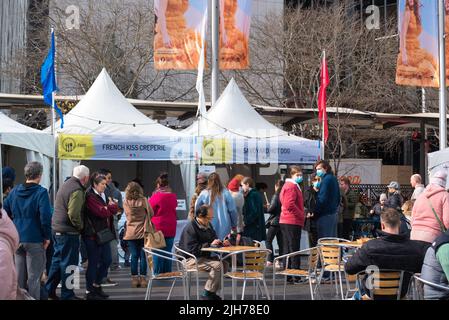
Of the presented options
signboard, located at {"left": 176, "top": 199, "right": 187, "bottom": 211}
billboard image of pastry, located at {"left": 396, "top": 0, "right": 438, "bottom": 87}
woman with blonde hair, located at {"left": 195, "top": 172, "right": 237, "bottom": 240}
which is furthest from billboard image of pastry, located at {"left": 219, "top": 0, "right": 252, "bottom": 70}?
woman with blonde hair, located at {"left": 195, "top": 172, "right": 237, "bottom": 240}

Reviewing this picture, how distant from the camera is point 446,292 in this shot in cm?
699

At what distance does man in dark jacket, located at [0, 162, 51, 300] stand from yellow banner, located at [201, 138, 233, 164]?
6.87m

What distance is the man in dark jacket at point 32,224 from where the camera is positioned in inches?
399

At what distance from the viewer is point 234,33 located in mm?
19172

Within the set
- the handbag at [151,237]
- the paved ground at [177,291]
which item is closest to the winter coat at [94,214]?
the paved ground at [177,291]

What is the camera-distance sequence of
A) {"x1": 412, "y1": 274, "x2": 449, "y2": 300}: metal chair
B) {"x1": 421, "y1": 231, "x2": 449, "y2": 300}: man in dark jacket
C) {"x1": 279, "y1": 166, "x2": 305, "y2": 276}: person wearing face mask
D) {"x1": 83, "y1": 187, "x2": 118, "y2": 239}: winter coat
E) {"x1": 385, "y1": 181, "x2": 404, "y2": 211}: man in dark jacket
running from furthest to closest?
{"x1": 385, "y1": 181, "x2": 404, "y2": 211}: man in dark jacket < {"x1": 279, "y1": 166, "x2": 305, "y2": 276}: person wearing face mask < {"x1": 83, "y1": 187, "x2": 118, "y2": 239}: winter coat < {"x1": 412, "y1": 274, "x2": 449, "y2": 300}: metal chair < {"x1": 421, "y1": 231, "x2": 449, "y2": 300}: man in dark jacket

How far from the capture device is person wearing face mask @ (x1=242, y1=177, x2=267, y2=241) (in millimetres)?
14945

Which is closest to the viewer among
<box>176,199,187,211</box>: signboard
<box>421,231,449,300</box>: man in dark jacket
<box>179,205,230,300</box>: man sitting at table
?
<box>421,231,449,300</box>: man in dark jacket

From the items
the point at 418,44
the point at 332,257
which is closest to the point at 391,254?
the point at 332,257

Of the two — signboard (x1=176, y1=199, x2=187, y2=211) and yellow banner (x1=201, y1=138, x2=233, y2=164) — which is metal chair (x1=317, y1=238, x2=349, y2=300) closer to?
yellow banner (x1=201, y1=138, x2=233, y2=164)

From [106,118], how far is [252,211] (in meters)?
4.15

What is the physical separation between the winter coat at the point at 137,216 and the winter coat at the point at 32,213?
2918 millimetres
